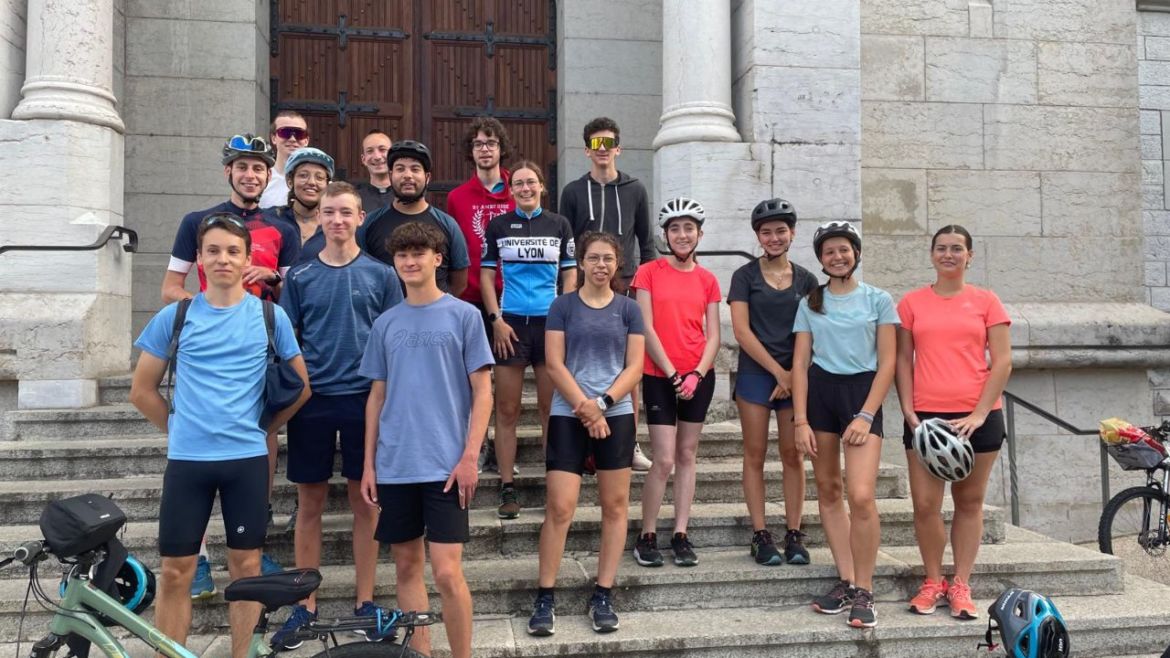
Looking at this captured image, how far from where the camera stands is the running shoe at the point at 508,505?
4926 mm

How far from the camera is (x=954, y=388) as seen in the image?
4.30 metres

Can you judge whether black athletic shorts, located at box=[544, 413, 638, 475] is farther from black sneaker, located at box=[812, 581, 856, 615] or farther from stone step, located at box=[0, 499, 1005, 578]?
black sneaker, located at box=[812, 581, 856, 615]

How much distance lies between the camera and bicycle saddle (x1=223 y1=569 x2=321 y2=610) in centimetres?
274

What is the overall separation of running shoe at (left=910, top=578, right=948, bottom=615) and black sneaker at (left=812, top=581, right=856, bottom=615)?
0.34 meters

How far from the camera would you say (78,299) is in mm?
6316

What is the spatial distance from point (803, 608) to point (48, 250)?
18.1 feet

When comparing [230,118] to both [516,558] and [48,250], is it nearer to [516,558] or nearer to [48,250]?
[48,250]

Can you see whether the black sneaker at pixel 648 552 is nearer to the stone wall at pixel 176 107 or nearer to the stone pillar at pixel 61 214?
the stone pillar at pixel 61 214

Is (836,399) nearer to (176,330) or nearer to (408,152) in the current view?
(408,152)

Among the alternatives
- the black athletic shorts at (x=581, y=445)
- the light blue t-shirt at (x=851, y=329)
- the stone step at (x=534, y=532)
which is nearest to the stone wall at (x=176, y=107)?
the stone step at (x=534, y=532)

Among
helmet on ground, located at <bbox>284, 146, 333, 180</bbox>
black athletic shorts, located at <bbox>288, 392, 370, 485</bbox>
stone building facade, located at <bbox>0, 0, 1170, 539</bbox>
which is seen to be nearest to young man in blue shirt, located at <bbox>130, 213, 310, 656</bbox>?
black athletic shorts, located at <bbox>288, 392, 370, 485</bbox>

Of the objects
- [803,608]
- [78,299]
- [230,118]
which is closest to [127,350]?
[78,299]

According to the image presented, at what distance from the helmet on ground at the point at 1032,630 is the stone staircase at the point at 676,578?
91cm

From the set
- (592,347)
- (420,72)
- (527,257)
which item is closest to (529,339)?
(527,257)
